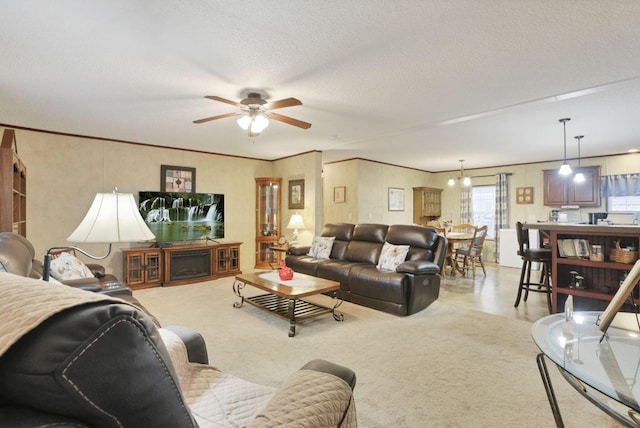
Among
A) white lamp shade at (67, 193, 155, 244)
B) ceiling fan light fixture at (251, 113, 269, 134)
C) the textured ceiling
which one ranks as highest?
the textured ceiling

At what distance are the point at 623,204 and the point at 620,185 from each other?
1.31 ft

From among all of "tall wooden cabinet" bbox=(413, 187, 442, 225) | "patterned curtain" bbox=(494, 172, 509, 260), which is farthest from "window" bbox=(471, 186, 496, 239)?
"tall wooden cabinet" bbox=(413, 187, 442, 225)

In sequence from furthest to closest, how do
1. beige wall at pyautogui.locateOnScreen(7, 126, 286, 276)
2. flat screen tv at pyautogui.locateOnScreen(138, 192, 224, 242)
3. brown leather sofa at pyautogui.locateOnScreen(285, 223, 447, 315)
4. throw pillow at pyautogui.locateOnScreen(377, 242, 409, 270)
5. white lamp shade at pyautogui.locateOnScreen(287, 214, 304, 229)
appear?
white lamp shade at pyautogui.locateOnScreen(287, 214, 304, 229) < flat screen tv at pyautogui.locateOnScreen(138, 192, 224, 242) < beige wall at pyautogui.locateOnScreen(7, 126, 286, 276) < throw pillow at pyautogui.locateOnScreen(377, 242, 409, 270) < brown leather sofa at pyautogui.locateOnScreen(285, 223, 447, 315)

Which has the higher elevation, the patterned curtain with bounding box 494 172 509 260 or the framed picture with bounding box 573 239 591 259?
the patterned curtain with bounding box 494 172 509 260

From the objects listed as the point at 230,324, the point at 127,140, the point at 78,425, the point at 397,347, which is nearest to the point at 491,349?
the point at 397,347

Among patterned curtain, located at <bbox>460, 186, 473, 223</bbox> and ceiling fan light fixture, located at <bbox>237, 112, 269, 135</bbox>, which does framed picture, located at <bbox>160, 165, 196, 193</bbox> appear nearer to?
ceiling fan light fixture, located at <bbox>237, 112, 269, 135</bbox>

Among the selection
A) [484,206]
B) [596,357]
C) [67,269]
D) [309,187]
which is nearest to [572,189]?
[484,206]

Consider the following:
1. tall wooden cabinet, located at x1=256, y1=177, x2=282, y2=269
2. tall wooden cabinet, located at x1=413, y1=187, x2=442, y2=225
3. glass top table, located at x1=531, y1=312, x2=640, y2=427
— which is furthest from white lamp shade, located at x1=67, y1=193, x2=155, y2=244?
tall wooden cabinet, located at x1=413, y1=187, x2=442, y2=225

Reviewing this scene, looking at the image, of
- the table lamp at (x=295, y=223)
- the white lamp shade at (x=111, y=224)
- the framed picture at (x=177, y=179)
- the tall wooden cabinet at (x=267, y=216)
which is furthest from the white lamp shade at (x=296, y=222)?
the white lamp shade at (x=111, y=224)

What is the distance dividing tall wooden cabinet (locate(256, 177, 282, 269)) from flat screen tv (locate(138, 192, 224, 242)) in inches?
37.3

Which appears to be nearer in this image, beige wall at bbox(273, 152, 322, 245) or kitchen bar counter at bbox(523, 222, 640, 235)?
kitchen bar counter at bbox(523, 222, 640, 235)

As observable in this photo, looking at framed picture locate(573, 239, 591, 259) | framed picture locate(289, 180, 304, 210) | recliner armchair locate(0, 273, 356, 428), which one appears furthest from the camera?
framed picture locate(289, 180, 304, 210)

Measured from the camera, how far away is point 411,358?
2.70 m

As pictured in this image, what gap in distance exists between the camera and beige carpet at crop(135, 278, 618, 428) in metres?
1.98
